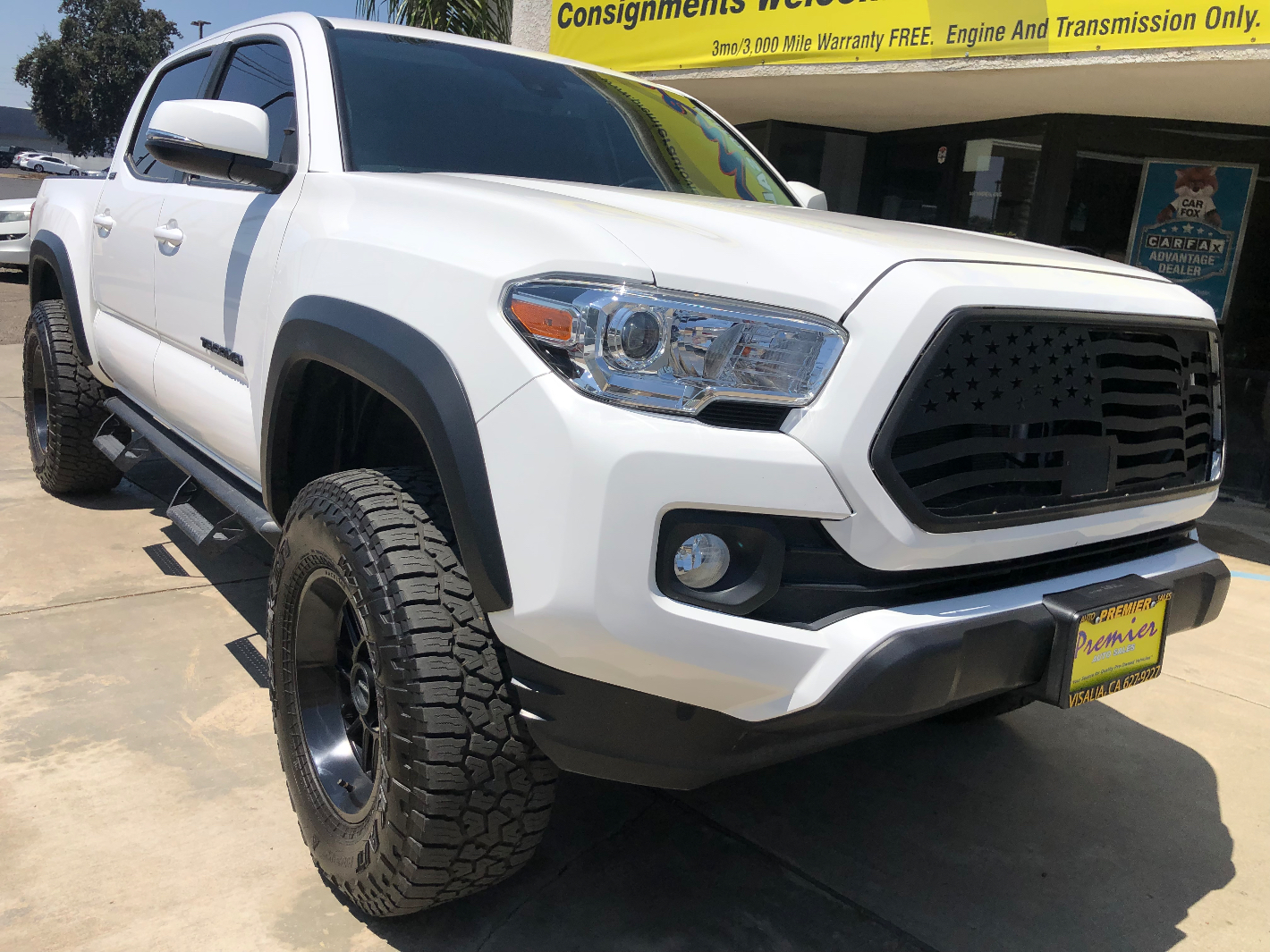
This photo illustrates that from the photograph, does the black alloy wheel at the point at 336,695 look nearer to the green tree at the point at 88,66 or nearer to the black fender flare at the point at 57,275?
the black fender flare at the point at 57,275

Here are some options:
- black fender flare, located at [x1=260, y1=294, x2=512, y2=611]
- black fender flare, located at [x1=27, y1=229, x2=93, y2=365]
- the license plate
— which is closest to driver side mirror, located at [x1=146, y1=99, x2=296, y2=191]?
black fender flare, located at [x1=260, y1=294, x2=512, y2=611]

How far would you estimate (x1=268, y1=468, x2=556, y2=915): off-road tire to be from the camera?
1750mm

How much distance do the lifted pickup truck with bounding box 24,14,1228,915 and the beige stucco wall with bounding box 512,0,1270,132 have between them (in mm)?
3787

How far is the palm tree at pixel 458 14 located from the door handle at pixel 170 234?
7193 millimetres

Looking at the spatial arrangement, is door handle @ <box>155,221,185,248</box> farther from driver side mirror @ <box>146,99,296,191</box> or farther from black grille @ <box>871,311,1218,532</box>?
black grille @ <box>871,311,1218,532</box>

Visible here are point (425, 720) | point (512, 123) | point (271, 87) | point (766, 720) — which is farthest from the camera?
point (271, 87)

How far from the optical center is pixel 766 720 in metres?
1.63

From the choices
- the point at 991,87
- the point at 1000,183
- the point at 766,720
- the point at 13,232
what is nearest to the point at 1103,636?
the point at 766,720

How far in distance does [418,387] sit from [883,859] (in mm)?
1555

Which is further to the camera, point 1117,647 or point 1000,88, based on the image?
point 1000,88

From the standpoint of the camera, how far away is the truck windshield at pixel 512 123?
258 centimetres

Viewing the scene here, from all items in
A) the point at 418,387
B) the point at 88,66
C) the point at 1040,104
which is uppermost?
the point at 88,66

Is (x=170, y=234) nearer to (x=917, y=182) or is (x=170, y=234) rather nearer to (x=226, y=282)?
(x=226, y=282)

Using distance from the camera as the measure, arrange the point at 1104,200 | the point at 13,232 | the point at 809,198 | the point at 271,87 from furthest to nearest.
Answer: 1. the point at 13,232
2. the point at 1104,200
3. the point at 809,198
4. the point at 271,87
